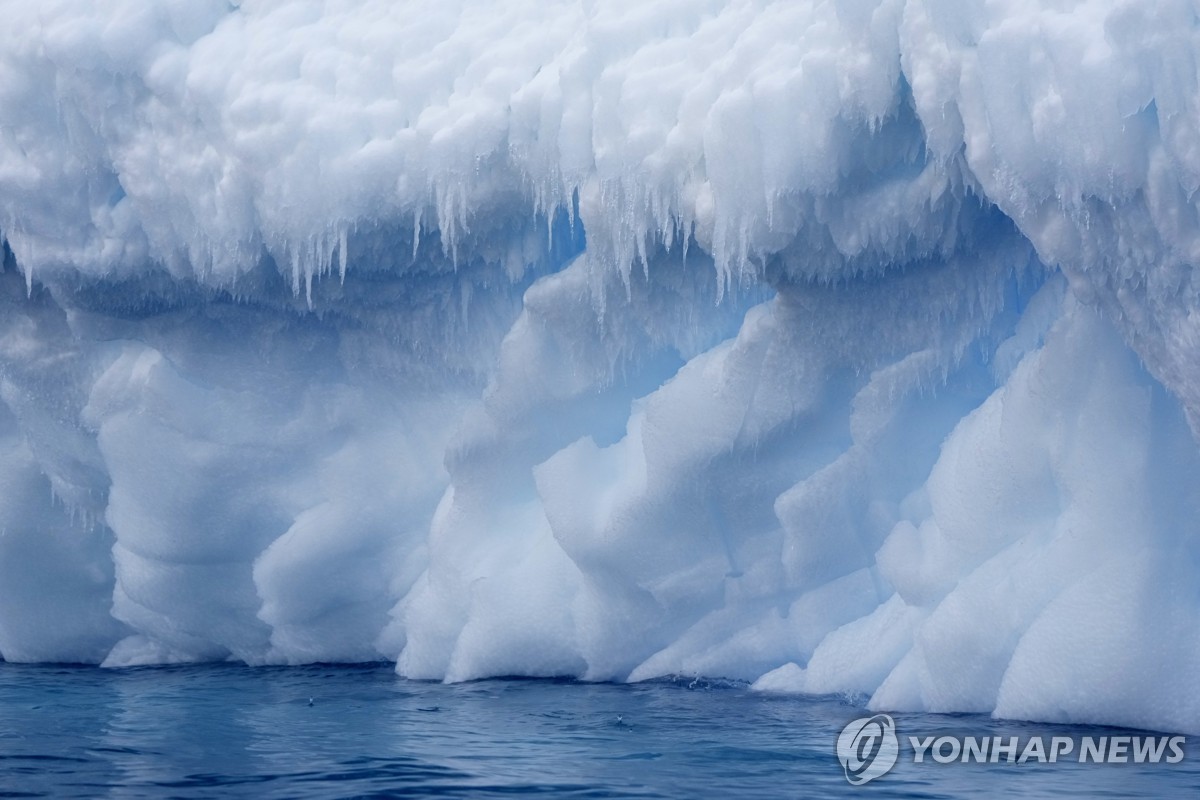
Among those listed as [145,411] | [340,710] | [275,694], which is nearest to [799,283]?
[340,710]

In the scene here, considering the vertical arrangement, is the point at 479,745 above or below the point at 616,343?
below

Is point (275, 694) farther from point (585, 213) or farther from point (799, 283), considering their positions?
point (799, 283)

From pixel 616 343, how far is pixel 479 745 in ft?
10.3
